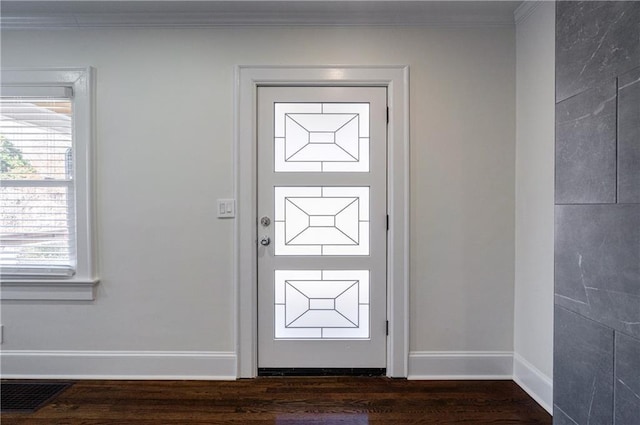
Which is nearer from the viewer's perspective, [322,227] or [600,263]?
[600,263]

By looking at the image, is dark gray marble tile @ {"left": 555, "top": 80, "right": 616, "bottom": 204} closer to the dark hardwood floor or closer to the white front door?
the white front door

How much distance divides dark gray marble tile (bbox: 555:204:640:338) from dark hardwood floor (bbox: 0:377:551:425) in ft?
2.64

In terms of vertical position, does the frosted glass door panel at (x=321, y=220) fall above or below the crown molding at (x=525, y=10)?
below

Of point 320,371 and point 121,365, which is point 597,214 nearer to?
point 320,371

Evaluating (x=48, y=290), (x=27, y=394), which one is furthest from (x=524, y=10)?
(x=27, y=394)

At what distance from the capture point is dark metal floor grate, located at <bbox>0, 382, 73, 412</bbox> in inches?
72.4

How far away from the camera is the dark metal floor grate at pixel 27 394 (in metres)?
1.84

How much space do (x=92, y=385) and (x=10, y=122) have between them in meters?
1.80

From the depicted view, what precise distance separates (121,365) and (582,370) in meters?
2.57

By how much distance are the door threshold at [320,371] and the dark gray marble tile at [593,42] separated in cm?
188

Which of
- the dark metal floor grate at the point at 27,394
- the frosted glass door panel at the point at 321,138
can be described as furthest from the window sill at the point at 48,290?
the frosted glass door panel at the point at 321,138

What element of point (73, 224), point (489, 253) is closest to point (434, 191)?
point (489, 253)

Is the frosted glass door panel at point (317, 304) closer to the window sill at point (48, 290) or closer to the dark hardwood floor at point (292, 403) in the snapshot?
the dark hardwood floor at point (292, 403)

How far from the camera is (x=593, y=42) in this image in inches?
52.1
